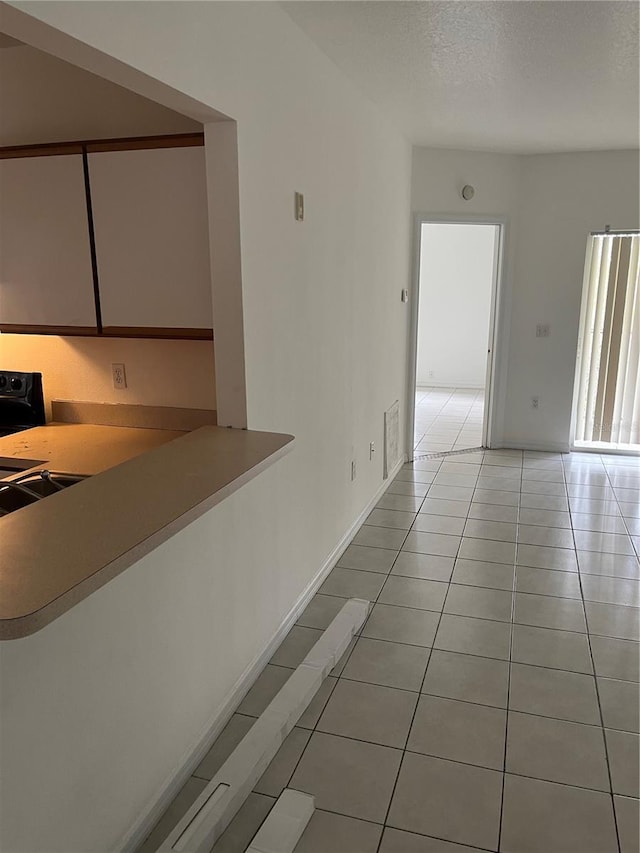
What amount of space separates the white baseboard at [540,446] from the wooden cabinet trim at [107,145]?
4288 mm

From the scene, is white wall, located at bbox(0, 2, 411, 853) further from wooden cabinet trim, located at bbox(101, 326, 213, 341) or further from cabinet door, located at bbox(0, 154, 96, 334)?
cabinet door, located at bbox(0, 154, 96, 334)

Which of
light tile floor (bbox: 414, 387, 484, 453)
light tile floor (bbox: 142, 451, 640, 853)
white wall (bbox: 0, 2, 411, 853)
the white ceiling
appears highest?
the white ceiling

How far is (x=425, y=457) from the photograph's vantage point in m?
5.47

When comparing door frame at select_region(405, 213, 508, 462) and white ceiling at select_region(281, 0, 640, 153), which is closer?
white ceiling at select_region(281, 0, 640, 153)

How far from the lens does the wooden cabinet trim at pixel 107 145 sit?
7.03ft

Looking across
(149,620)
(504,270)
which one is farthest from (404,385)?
(149,620)

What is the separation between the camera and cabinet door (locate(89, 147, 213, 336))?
2.18 metres

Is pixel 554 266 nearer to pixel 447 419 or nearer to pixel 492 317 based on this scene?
pixel 492 317

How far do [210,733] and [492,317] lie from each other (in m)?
4.32

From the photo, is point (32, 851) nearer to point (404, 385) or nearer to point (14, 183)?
point (14, 183)

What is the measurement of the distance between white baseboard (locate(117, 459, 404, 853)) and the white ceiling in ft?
7.92

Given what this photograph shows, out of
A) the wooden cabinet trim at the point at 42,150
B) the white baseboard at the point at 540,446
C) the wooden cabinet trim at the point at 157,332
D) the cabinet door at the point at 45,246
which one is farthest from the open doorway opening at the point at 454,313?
the wooden cabinet trim at the point at 42,150

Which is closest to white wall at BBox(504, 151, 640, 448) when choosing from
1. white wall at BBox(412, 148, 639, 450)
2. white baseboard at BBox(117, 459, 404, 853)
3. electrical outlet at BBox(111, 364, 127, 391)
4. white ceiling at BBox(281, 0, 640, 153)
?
white wall at BBox(412, 148, 639, 450)

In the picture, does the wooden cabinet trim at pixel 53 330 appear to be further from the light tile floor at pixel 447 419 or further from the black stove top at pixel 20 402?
the light tile floor at pixel 447 419
